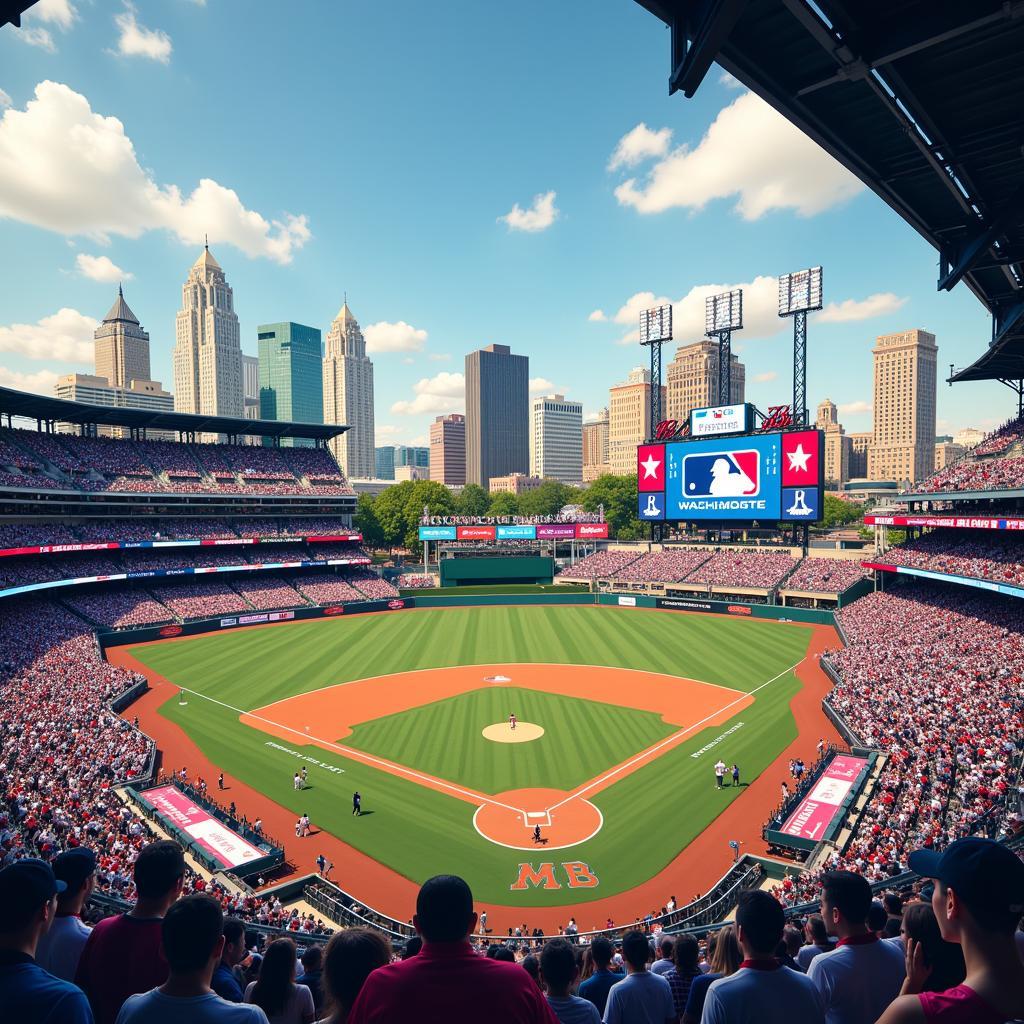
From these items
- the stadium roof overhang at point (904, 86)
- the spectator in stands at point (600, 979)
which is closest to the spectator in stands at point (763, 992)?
the spectator in stands at point (600, 979)

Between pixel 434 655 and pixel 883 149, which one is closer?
pixel 883 149

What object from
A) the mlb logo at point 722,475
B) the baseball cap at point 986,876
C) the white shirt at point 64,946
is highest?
the mlb logo at point 722,475

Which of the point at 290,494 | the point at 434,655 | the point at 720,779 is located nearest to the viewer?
the point at 720,779

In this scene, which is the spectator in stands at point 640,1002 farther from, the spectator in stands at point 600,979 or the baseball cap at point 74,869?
the baseball cap at point 74,869

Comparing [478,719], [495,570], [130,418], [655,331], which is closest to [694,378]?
[655,331]

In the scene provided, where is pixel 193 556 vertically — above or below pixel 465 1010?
below

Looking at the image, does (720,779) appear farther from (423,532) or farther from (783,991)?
(423,532)

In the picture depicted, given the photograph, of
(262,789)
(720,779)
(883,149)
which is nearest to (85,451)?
(262,789)

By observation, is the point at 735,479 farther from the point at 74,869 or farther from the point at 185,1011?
the point at 185,1011
